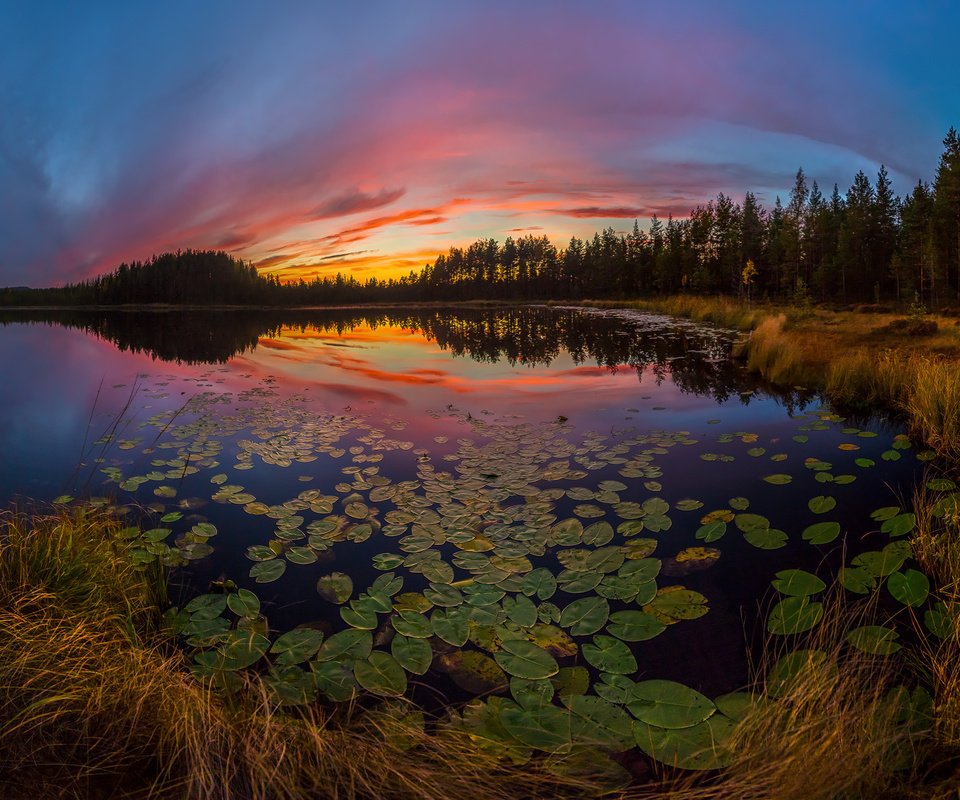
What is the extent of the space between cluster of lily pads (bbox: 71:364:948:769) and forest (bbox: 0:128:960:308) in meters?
26.4

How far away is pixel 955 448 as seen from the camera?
264 inches

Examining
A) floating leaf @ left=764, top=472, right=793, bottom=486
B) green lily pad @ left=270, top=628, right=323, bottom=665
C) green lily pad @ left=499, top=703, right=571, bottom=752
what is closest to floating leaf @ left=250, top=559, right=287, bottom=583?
green lily pad @ left=270, top=628, right=323, bottom=665

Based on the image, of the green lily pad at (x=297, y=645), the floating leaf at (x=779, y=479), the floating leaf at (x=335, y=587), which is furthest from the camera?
the floating leaf at (x=779, y=479)

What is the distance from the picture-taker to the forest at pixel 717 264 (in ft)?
166

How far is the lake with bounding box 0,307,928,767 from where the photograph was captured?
9.82ft

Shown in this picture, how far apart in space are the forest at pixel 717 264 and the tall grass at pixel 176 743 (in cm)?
3042

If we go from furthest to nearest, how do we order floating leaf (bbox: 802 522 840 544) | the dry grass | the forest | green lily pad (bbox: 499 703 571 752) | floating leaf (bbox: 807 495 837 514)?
the forest → floating leaf (bbox: 807 495 837 514) → floating leaf (bbox: 802 522 840 544) → green lily pad (bbox: 499 703 571 752) → the dry grass

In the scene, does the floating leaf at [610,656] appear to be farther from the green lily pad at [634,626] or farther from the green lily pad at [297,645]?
the green lily pad at [297,645]

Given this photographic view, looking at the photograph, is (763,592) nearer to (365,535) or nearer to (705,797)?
(705,797)

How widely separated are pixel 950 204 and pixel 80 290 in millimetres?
191299

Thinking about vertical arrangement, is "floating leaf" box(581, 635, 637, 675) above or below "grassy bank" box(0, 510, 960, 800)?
below

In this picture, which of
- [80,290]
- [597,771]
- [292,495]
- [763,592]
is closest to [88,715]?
[597,771]

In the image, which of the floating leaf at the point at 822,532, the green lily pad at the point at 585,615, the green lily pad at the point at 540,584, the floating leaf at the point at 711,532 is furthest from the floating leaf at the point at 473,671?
the floating leaf at the point at 822,532

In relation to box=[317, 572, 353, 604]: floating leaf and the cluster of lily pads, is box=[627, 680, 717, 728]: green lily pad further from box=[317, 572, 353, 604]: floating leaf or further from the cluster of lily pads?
box=[317, 572, 353, 604]: floating leaf
